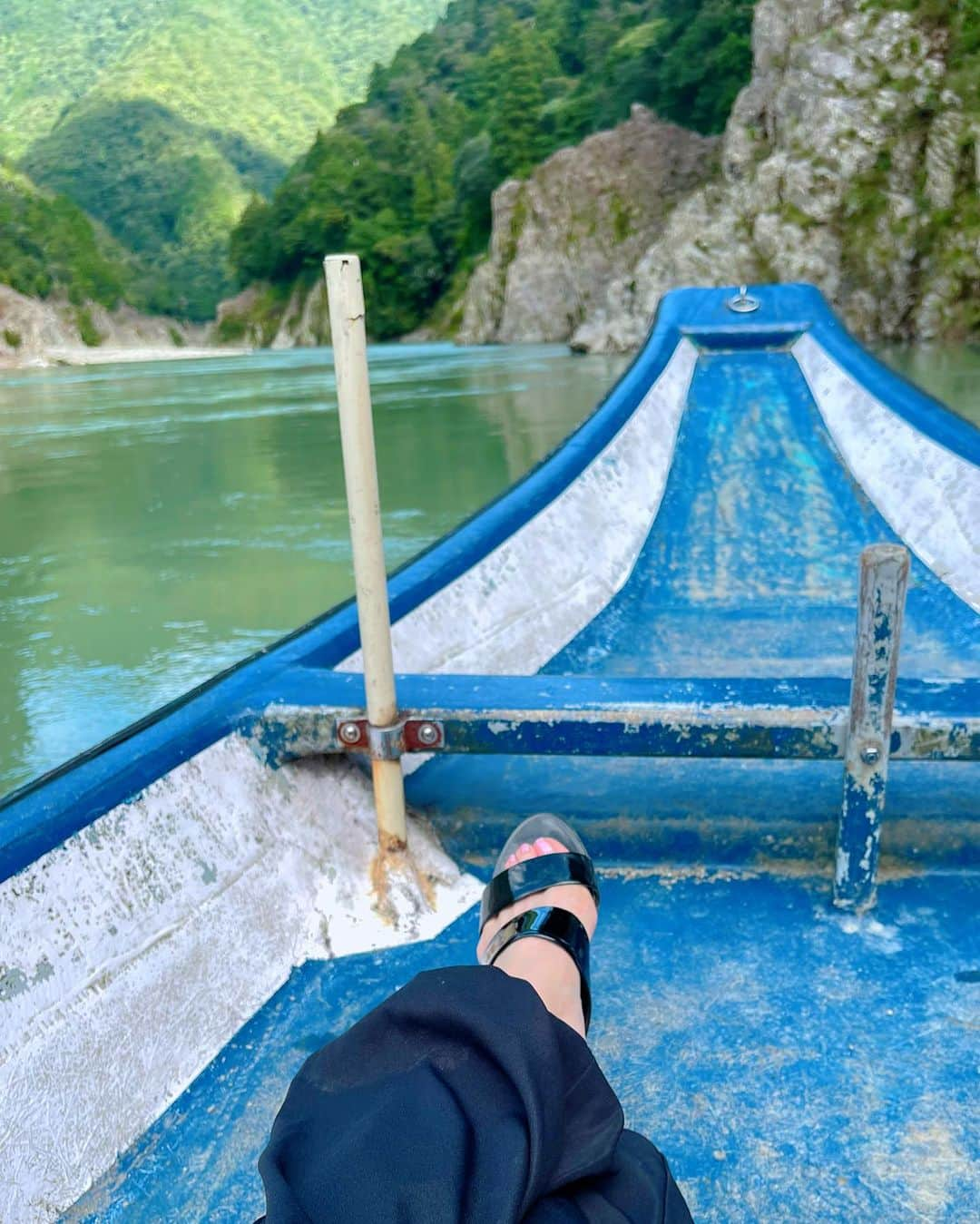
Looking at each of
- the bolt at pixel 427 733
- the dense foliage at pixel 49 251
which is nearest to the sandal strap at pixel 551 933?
the bolt at pixel 427 733

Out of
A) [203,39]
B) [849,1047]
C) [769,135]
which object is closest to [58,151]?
[203,39]

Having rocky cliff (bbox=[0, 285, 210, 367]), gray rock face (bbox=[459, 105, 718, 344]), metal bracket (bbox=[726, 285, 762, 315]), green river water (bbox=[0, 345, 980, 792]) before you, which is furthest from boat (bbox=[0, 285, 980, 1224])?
rocky cliff (bbox=[0, 285, 210, 367])

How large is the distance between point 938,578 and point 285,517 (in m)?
3.69

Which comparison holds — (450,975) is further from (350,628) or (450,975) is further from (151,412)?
(151,412)

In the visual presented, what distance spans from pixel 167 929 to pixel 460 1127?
62 cm

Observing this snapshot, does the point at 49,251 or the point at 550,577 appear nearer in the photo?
the point at 550,577

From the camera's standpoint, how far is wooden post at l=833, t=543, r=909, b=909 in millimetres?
1156

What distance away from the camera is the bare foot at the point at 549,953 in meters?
0.94

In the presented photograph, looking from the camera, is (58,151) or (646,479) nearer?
(646,479)

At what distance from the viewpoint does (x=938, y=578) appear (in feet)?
8.30

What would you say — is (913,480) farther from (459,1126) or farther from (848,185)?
(848,185)

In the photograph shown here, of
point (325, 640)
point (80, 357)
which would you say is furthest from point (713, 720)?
point (80, 357)

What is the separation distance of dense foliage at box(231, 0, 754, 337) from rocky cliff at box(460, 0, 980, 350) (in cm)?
675

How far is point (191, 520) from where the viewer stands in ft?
18.4
